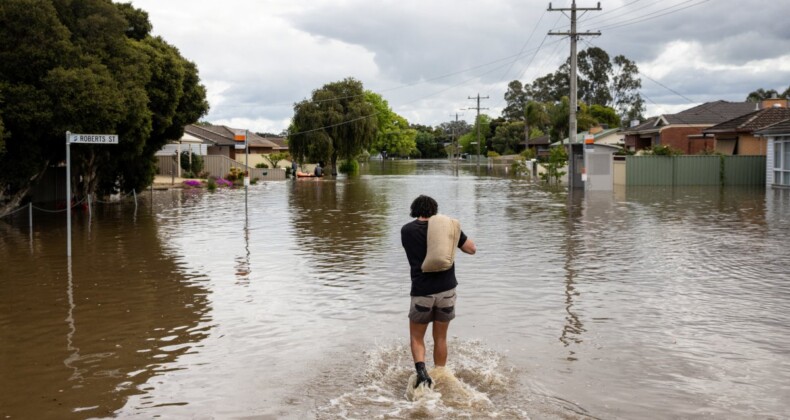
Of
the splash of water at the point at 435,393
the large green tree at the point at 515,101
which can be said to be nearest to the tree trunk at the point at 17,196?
the splash of water at the point at 435,393

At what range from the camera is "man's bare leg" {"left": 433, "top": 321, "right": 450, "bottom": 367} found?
22.5ft

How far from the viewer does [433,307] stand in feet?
22.3

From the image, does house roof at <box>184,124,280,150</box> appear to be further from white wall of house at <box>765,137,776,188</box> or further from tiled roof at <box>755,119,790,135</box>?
white wall of house at <box>765,137,776,188</box>

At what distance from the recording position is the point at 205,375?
732cm

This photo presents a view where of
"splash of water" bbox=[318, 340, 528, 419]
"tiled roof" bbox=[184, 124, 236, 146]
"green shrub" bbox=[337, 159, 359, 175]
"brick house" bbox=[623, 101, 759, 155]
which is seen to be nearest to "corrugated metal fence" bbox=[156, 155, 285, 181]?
"tiled roof" bbox=[184, 124, 236, 146]

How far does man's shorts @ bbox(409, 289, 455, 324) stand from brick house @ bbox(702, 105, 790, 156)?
40.7 meters

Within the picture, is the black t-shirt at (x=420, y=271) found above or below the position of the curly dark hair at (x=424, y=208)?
below

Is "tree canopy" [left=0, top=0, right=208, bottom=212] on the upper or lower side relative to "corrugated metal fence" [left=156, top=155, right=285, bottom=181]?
upper

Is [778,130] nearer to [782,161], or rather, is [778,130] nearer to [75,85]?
[782,161]

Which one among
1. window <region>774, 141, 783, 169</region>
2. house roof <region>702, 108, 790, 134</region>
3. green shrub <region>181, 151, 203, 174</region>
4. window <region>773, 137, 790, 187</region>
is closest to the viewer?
window <region>773, 137, 790, 187</region>

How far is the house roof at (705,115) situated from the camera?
58.3 meters

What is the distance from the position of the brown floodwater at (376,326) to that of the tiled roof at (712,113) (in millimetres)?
42122

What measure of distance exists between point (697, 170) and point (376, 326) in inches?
1487

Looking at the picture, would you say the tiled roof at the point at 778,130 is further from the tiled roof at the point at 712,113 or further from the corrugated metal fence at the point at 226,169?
the corrugated metal fence at the point at 226,169
